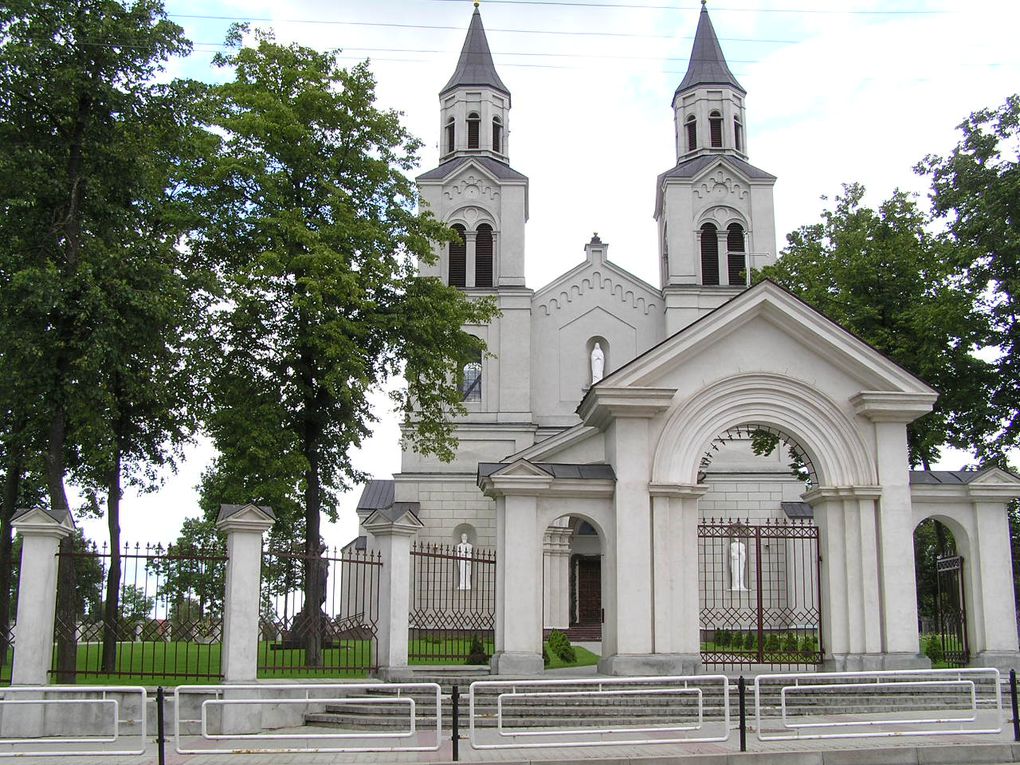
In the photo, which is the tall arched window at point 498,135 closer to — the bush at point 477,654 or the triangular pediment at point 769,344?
the triangular pediment at point 769,344

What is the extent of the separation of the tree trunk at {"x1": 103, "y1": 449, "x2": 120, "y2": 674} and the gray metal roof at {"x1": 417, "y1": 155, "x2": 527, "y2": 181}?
22142 mm

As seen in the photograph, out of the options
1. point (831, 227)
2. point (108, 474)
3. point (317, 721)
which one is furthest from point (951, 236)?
point (108, 474)

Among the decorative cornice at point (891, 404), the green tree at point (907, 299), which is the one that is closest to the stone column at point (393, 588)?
the decorative cornice at point (891, 404)

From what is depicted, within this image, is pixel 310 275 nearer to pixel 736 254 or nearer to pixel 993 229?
pixel 993 229

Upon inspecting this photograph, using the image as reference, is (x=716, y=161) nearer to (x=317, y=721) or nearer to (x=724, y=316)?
(x=724, y=316)

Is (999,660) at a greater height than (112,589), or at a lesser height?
lesser

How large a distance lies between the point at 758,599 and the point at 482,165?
27.0 m

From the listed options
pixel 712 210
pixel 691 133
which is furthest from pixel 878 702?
pixel 691 133

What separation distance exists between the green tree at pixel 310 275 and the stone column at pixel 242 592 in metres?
6.03

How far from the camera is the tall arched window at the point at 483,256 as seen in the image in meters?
42.2

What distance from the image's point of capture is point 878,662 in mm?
18906

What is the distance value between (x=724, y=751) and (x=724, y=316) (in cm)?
877

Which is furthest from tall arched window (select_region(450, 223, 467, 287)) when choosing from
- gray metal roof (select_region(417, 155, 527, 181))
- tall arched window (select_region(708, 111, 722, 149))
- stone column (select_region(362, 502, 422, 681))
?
stone column (select_region(362, 502, 422, 681))

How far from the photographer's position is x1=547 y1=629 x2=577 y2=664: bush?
25.9 metres
